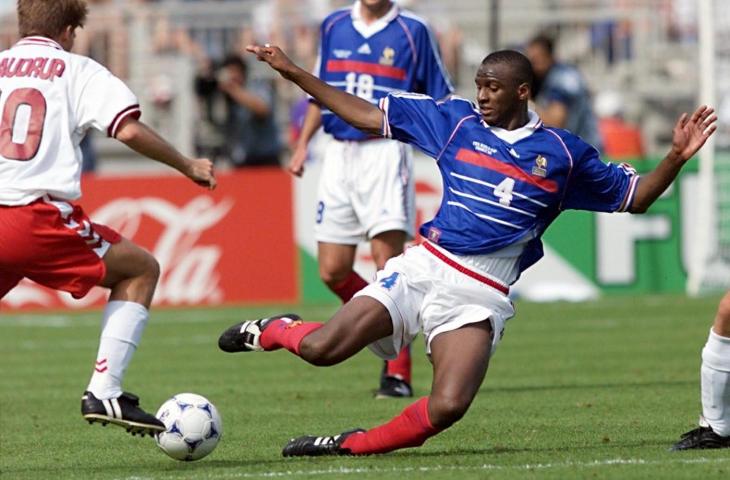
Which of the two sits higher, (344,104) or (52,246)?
(344,104)

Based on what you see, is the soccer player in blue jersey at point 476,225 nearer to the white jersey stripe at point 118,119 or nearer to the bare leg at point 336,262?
the white jersey stripe at point 118,119

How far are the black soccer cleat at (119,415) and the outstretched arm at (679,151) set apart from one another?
2.52 metres

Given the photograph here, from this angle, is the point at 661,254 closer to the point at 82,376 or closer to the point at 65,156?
the point at 82,376

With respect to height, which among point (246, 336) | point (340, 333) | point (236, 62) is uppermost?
point (236, 62)

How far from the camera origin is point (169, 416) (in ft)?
24.5

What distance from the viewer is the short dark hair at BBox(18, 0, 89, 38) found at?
24.8 feet

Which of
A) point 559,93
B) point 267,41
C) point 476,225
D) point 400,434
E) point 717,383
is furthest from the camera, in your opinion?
point 267,41

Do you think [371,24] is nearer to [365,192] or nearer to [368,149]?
[368,149]

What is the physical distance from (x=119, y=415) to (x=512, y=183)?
215 cm

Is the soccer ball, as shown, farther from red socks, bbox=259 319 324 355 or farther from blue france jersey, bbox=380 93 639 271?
blue france jersey, bbox=380 93 639 271

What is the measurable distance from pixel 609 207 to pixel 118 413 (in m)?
2.54

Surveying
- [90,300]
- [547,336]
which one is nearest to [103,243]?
[547,336]

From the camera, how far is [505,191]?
754 centimetres

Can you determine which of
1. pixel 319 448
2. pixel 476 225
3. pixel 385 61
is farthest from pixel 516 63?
pixel 385 61
